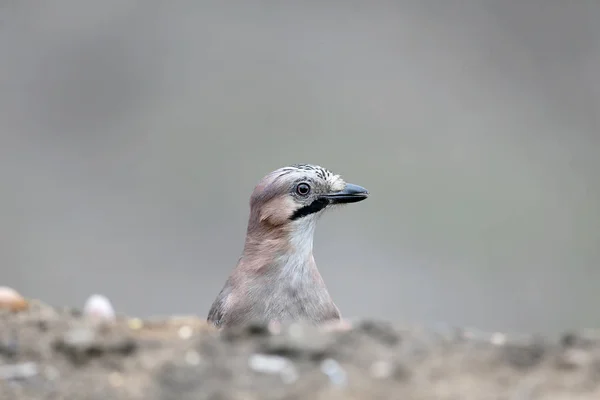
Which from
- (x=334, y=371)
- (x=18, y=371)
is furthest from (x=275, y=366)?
(x=18, y=371)

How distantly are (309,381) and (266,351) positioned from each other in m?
0.29

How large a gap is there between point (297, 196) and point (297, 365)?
3664 mm

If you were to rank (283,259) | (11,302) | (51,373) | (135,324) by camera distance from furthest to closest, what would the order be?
(283,259)
(11,302)
(135,324)
(51,373)

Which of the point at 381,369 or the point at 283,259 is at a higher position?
the point at 283,259

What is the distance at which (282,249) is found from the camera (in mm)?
6762

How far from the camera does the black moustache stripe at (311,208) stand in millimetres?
7039

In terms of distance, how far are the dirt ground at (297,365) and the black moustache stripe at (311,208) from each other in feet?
10.1

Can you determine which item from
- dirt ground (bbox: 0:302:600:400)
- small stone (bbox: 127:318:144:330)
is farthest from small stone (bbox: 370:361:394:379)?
small stone (bbox: 127:318:144:330)

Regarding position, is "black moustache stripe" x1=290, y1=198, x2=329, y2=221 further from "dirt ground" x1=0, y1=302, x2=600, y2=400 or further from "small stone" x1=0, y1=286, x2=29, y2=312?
"dirt ground" x1=0, y1=302, x2=600, y2=400

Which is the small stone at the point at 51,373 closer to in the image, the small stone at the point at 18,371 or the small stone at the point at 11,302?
the small stone at the point at 18,371

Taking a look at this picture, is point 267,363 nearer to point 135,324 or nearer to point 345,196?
point 135,324

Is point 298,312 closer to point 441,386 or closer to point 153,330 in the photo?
point 153,330

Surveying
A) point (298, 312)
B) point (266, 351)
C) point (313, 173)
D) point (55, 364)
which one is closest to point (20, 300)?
point (55, 364)

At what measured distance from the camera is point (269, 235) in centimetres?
691
